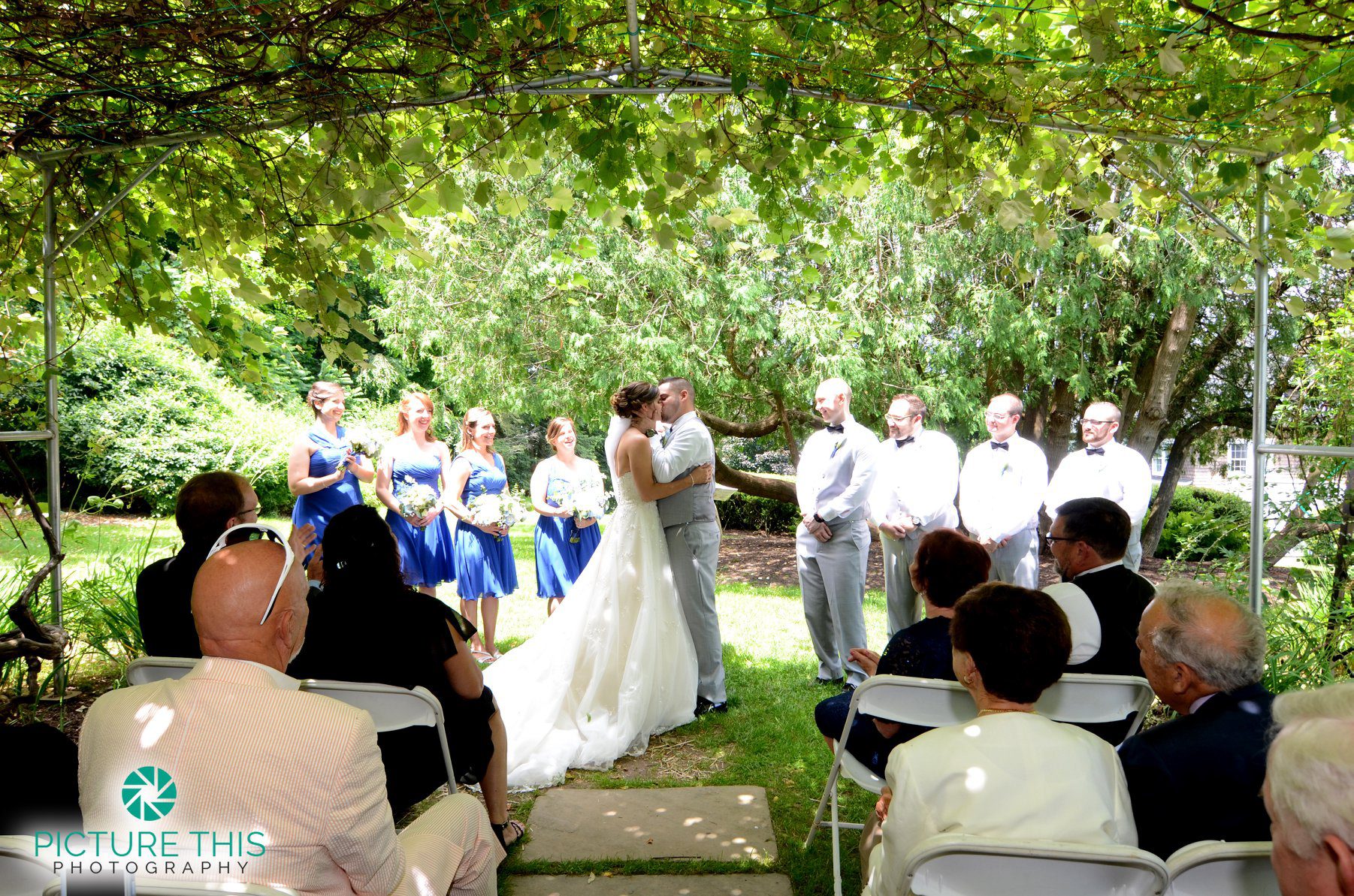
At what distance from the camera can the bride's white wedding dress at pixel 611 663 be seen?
508cm

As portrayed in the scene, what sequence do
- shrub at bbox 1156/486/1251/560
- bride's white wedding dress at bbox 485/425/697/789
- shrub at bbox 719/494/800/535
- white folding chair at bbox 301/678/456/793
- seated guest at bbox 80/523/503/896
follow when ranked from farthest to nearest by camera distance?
shrub at bbox 719/494/800/535
shrub at bbox 1156/486/1251/560
bride's white wedding dress at bbox 485/425/697/789
white folding chair at bbox 301/678/456/793
seated guest at bbox 80/523/503/896

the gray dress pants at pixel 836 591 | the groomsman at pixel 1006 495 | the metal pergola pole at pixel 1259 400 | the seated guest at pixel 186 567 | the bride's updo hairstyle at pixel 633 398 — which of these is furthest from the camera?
the groomsman at pixel 1006 495

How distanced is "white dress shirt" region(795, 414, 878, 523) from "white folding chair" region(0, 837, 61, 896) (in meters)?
5.17

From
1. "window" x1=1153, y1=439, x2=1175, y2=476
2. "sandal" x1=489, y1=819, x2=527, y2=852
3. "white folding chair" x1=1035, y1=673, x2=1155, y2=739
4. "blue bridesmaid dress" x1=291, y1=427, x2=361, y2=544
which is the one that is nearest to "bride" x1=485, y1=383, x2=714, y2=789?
"sandal" x1=489, y1=819, x2=527, y2=852

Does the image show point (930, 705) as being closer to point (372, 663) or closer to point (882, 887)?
point (882, 887)

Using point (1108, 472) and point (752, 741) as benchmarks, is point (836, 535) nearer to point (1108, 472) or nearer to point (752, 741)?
point (752, 741)

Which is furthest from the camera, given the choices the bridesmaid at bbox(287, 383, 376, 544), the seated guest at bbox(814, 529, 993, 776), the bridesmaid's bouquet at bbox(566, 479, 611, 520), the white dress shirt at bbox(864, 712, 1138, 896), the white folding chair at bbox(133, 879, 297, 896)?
the bridesmaid's bouquet at bbox(566, 479, 611, 520)

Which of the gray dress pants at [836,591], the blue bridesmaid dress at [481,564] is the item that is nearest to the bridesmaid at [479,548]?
the blue bridesmaid dress at [481,564]

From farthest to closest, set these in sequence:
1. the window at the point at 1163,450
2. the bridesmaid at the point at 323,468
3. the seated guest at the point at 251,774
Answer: the window at the point at 1163,450 → the bridesmaid at the point at 323,468 → the seated guest at the point at 251,774

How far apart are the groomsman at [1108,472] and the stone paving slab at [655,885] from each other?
452cm

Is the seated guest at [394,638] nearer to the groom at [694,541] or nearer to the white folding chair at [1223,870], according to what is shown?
the white folding chair at [1223,870]

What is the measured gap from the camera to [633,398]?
5684 millimetres

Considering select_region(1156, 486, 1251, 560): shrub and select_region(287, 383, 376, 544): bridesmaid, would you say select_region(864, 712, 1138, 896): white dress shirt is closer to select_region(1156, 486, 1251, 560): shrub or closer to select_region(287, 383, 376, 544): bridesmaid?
select_region(287, 383, 376, 544): bridesmaid

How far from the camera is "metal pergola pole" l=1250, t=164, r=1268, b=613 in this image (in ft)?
13.8
